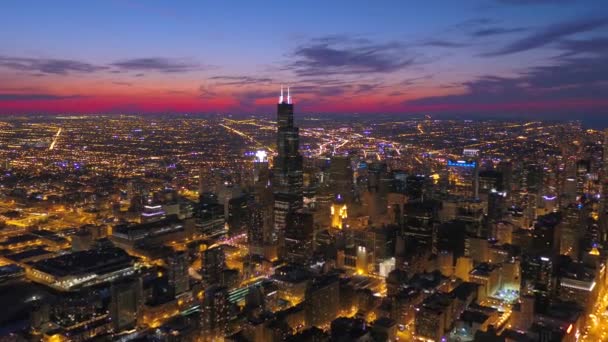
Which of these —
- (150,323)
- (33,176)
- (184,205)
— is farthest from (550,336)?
(33,176)

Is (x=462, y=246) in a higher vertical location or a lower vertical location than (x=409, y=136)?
lower

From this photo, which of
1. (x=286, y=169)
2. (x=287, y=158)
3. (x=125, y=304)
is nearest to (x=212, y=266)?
(x=125, y=304)

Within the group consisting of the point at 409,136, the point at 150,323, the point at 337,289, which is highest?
the point at 409,136

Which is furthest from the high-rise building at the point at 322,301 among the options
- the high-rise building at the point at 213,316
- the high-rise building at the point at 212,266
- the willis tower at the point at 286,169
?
the willis tower at the point at 286,169

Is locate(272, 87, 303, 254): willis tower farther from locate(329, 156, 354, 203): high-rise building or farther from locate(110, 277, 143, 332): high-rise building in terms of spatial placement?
locate(110, 277, 143, 332): high-rise building

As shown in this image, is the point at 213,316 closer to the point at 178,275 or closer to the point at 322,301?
the point at 322,301

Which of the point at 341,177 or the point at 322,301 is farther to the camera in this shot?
the point at 341,177

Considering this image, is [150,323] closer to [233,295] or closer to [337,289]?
[233,295]

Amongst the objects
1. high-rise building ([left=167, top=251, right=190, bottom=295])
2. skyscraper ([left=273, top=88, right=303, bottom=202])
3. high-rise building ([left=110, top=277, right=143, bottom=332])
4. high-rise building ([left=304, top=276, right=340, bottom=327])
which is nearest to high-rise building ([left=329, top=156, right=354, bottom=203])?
skyscraper ([left=273, top=88, right=303, bottom=202])
